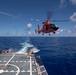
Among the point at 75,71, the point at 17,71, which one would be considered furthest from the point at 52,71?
the point at 17,71

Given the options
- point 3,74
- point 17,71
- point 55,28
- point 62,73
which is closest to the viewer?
point 3,74

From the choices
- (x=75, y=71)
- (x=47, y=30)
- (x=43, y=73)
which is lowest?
(x=75, y=71)

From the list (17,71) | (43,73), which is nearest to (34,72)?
(43,73)

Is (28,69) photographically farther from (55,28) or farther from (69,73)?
(69,73)

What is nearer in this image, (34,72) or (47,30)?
(34,72)

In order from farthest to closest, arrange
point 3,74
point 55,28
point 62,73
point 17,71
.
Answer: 1. point 62,73
2. point 55,28
3. point 17,71
4. point 3,74

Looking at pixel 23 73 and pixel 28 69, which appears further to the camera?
pixel 28 69

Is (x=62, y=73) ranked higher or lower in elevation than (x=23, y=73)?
lower

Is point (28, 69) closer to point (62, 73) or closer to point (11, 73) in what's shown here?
point (11, 73)

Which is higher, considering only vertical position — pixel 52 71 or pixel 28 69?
pixel 28 69
